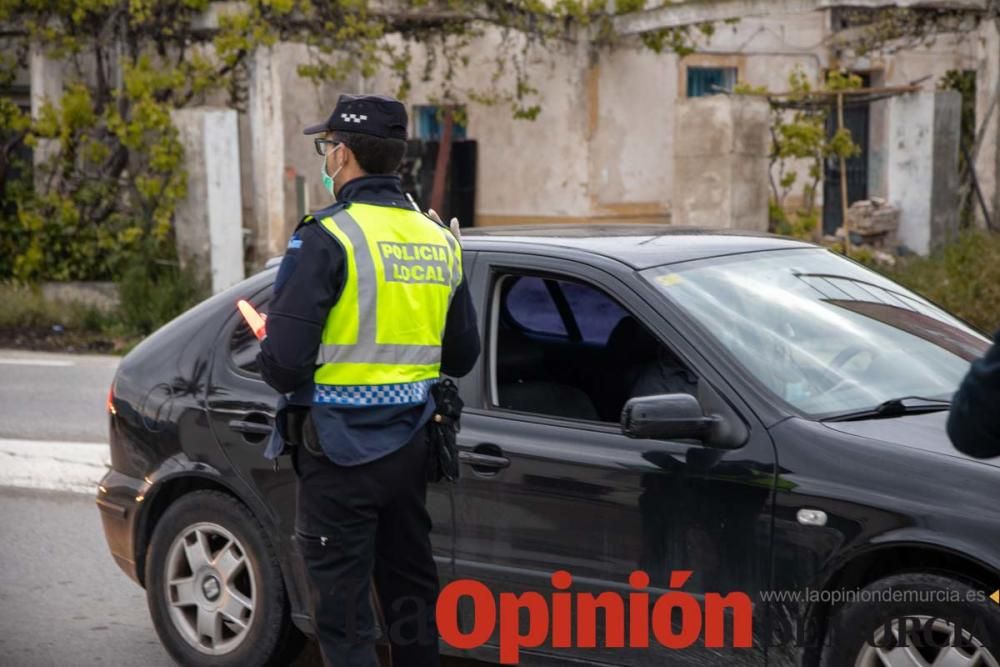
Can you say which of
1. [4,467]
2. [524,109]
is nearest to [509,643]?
[4,467]

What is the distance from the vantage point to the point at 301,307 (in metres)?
3.57

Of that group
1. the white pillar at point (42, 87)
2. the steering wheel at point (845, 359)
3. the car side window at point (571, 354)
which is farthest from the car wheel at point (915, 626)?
the white pillar at point (42, 87)

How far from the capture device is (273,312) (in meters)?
3.63

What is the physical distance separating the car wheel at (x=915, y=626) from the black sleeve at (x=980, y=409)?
45.3 inches

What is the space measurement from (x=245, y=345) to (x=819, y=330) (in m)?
1.97

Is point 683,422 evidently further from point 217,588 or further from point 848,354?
point 217,588

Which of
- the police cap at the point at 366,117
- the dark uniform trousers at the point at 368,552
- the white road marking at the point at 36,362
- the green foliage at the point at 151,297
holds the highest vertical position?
the police cap at the point at 366,117

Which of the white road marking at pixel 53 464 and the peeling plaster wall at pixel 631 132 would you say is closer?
the white road marking at pixel 53 464

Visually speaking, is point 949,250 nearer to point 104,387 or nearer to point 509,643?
point 104,387

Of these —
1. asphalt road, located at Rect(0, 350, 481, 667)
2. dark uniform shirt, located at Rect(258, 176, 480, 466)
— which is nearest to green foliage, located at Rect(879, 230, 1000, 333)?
asphalt road, located at Rect(0, 350, 481, 667)

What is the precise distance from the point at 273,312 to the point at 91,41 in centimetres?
1329

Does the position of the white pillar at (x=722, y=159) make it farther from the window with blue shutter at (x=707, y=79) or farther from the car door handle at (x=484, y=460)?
the car door handle at (x=484, y=460)

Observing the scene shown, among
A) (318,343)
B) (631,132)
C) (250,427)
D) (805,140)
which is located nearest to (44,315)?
(805,140)

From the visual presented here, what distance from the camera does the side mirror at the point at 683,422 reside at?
3840 mm
